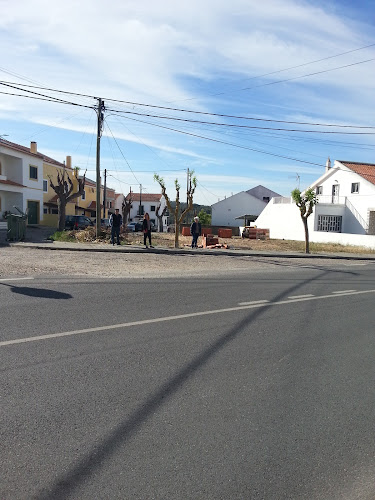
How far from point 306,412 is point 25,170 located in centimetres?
3570

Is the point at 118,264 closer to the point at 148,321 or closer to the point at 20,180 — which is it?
the point at 148,321

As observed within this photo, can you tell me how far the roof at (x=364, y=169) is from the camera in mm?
40634

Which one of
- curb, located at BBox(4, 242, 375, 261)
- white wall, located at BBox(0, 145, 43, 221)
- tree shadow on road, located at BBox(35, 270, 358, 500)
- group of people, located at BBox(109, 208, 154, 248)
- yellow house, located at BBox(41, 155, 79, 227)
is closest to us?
tree shadow on road, located at BBox(35, 270, 358, 500)

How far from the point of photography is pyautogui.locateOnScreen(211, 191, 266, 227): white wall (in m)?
67.8

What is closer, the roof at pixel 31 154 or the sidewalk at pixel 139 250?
the sidewalk at pixel 139 250

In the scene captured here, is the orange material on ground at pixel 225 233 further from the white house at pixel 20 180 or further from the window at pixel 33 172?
the window at pixel 33 172

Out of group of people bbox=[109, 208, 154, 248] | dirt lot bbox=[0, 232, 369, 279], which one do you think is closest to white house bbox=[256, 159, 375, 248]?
group of people bbox=[109, 208, 154, 248]

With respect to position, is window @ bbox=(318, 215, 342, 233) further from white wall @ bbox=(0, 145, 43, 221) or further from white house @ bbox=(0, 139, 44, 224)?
white wall @ bbox=(0, 145, 43, 221)

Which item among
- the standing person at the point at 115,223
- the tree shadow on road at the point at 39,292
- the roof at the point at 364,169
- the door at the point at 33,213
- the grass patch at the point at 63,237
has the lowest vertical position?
the tree shadow on road at the point at 39,292

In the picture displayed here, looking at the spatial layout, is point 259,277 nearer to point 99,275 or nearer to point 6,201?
point 99,275

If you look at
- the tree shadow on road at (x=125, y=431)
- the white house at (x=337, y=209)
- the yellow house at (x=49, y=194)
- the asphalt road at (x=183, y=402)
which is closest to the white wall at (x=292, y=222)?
the white house at (x=337, y=209)

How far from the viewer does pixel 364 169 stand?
1705 inches

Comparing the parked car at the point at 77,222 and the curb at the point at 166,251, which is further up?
the parked car at the point at 77,222

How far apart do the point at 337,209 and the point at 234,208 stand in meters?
27.8
